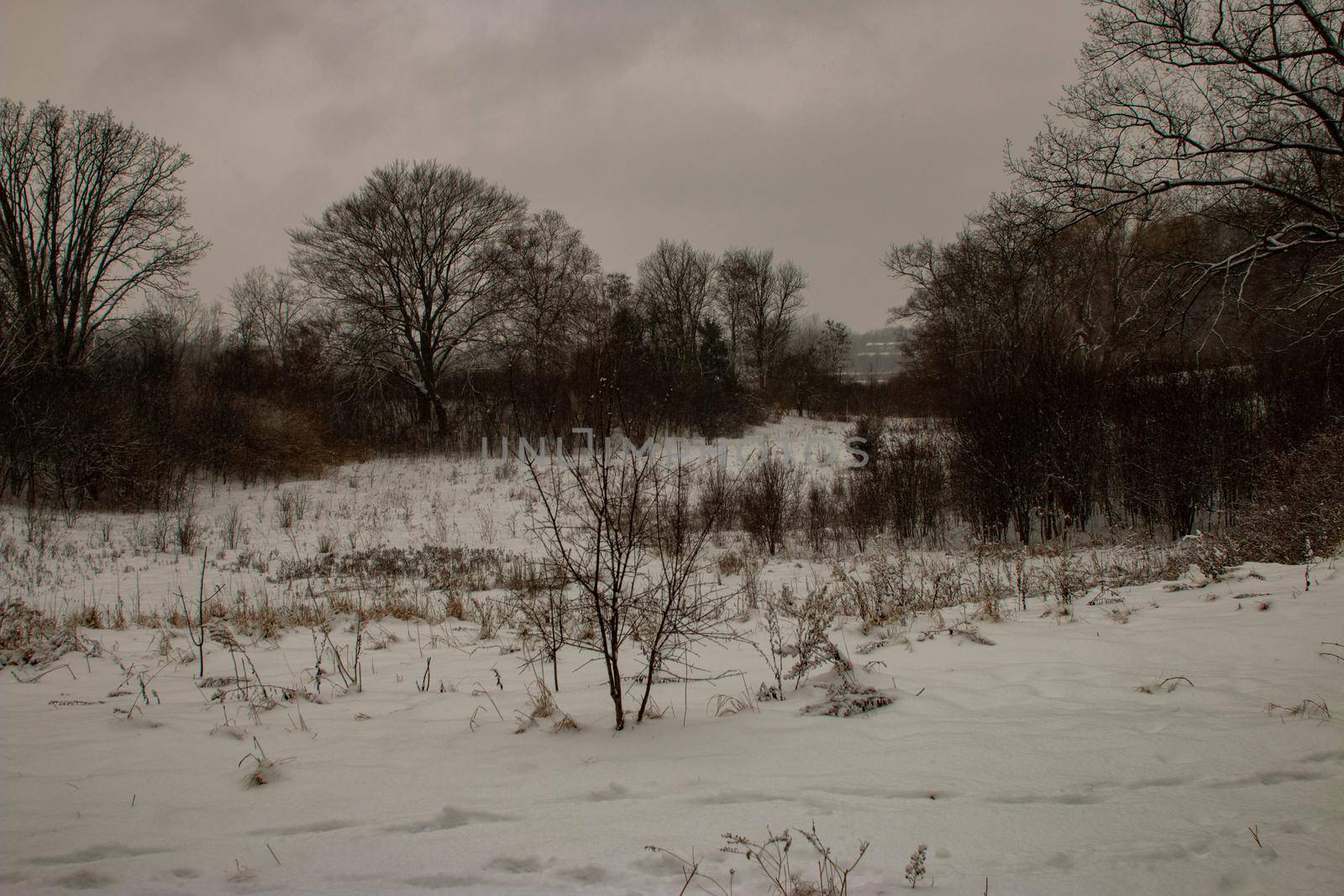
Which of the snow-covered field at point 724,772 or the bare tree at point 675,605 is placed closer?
the snow-covered field at point 724,772

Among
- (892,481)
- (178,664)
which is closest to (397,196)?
(892,481)

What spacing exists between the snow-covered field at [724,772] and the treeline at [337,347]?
1.71 metres

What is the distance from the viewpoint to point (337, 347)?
24.2m

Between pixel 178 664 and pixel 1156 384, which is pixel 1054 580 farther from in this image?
pixel 1156 384

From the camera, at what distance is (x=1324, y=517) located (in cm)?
621

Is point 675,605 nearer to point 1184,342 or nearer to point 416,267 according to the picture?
point 1184,342

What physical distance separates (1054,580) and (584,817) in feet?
18.7

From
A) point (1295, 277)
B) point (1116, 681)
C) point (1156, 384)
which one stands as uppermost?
point (1295, 277)

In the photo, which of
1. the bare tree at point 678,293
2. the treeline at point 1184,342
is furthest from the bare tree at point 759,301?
the treeline at point 1184,342

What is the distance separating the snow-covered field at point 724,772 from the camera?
6.10 feet

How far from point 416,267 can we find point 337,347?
453 cm

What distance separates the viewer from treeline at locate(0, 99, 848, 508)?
1460 centimetres

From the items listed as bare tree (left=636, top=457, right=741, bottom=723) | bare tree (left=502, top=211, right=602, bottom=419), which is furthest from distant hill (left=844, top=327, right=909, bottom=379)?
bare tree (left=636, top=457, right=741, bottom=723)

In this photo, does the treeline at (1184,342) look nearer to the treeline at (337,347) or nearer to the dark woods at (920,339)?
the dark woods at (920,339)
